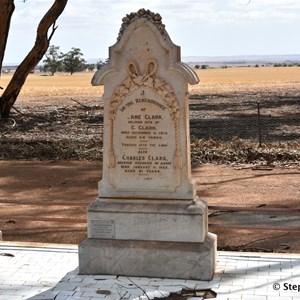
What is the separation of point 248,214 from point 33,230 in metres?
3.44

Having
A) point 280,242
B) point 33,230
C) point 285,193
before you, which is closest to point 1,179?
point 33,230

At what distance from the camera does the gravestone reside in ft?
25.4

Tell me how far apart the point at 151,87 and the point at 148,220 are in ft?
4.86

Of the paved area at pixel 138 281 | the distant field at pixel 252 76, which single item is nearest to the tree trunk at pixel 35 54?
the paved area at pixel 138 281

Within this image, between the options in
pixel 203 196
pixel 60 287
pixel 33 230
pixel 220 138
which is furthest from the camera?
pixel 220 138

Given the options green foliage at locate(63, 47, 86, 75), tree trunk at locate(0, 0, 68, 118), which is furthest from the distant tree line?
tree trunk at locate(0, 0, 68, 118)

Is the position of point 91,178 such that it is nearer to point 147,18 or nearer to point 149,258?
point 149,258

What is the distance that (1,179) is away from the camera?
15297 mm

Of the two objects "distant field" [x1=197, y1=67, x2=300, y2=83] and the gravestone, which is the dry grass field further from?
"distant field" [x1=197, y1=67, x2=300, y2=83]

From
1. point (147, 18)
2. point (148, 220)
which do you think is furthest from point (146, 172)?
point (147, 18)

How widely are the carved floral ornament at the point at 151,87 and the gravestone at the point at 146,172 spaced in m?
0.01

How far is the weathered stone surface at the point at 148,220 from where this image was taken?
7.84 metres

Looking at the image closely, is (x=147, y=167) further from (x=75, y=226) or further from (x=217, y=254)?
(x=75, y=226)

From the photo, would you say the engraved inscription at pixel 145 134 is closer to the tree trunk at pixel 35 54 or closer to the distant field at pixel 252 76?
the tree trunk at pixel 35 54
